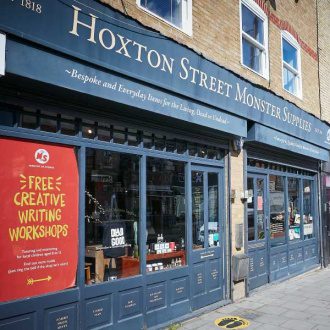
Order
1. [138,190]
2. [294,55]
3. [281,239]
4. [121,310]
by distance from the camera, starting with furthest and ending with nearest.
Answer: [294,55] → [281,239] → [138,190] → [121,310]

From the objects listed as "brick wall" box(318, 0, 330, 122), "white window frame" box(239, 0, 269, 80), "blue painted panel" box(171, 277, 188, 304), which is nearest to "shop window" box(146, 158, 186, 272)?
"blue painted panel" box(171, 277, 188, 304)

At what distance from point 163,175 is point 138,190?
62 centimetres

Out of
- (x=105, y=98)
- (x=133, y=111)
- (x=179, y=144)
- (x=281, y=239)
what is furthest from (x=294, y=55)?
(x=105, y=98)

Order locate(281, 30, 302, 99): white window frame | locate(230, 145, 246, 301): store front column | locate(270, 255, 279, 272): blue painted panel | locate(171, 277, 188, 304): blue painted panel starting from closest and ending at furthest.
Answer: locate(171, 277, 188, 304): blue painted panel
locate(230, 145, 246, 301): store front column
locate(270, 255, 279, 272): blue painted panel
locate(281, 30, 302, 99): white window frame

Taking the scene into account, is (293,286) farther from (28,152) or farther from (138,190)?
(28,152)

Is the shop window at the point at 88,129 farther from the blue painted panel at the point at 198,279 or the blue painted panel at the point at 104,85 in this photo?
the blue painted panel at the point at 198,279

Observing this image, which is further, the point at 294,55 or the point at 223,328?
the point at 294,55

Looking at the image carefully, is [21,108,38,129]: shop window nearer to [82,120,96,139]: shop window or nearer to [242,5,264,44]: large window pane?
[82,120,96,139]: shop window

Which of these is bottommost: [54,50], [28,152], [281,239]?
[281,239]

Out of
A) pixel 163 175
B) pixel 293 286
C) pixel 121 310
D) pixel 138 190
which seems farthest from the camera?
pixel 293 286

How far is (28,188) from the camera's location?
170 inches

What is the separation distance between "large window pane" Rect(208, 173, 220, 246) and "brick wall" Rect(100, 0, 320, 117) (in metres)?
2.23

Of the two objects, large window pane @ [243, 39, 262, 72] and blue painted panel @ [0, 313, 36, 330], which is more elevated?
large window pane @ [243, 39, 262, 72]

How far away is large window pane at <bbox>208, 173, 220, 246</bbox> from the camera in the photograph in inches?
276
